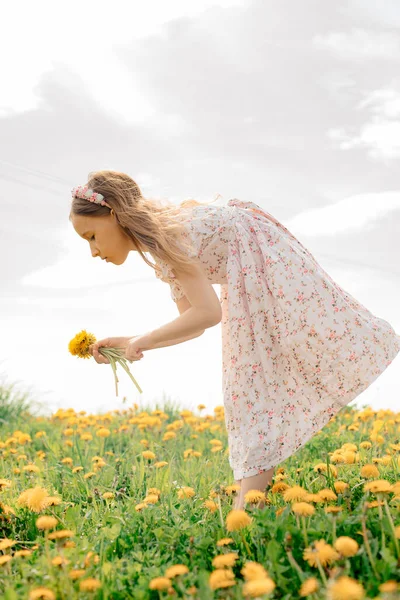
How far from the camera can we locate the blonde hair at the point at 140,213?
2902 mm

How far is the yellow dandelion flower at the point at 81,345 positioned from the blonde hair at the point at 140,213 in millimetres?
674

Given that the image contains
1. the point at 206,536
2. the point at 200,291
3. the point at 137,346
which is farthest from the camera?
the point at 137,346

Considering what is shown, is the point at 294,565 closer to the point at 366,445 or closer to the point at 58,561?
the point at 58,561

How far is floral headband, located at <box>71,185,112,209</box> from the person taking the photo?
10.1 feet

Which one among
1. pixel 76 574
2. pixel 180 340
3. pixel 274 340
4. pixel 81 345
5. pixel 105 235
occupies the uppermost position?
pixel 105 235

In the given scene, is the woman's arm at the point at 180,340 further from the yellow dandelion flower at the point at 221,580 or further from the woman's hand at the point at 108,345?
the yellow dandelion flower at the point at 221,580

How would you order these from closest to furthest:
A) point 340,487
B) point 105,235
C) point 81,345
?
1. point 340,487
2. point 105,235
3. point 81,345

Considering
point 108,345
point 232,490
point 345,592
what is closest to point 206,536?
point 232,490

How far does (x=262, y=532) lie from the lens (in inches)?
87.1

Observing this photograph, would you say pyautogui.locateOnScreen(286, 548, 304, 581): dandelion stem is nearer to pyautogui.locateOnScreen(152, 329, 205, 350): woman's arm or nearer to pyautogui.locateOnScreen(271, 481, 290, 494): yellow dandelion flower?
pyautogui.locateOnScreen(271, 481, 290, 494): yellow dandelion flower

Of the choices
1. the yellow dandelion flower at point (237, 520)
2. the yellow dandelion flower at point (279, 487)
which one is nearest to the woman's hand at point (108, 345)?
the yellow dandelion flower at point (279, 487)

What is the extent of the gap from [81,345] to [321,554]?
1.99m

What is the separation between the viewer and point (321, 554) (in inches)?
73.2

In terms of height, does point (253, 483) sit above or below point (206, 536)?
above
